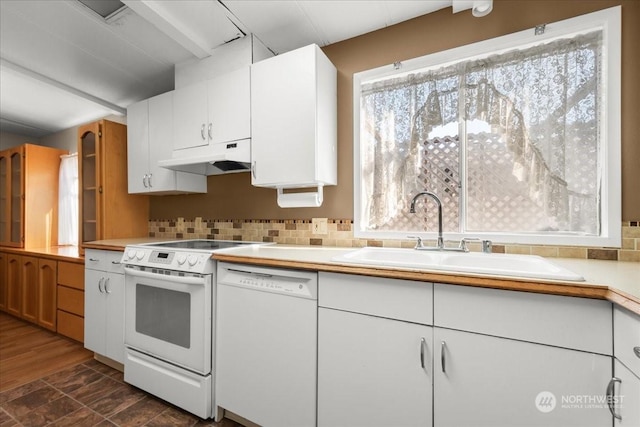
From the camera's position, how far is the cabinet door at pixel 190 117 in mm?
2117

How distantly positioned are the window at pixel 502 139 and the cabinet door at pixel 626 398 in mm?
807

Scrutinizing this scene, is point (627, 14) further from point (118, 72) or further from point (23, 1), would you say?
point (118, 72)

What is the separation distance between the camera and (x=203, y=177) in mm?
2604

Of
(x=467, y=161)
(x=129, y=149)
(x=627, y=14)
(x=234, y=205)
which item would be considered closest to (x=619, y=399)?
(x=467, y=161)

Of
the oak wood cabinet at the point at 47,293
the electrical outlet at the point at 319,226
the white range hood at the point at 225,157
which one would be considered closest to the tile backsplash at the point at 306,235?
the electrical outlet at the point at 319,226

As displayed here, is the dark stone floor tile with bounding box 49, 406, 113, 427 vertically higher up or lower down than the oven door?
lower down

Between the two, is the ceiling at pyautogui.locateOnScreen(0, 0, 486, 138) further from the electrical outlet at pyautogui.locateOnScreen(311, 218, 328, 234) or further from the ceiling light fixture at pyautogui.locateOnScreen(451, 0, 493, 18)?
the electrical outlet at pyautogui.locateOnScreen(311, 218, 328, 234)

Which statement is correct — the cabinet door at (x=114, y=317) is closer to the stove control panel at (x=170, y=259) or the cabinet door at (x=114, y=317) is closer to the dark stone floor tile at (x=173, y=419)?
the stove control panel at (x=170, y=259)

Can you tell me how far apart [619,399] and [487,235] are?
34.9 inches

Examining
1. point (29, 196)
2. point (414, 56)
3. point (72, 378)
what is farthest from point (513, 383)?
point (29, 196)

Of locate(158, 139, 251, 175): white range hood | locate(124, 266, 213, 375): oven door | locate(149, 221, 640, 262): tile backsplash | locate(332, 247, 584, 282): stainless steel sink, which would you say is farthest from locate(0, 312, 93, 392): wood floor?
locate(332, 247, 584, 282): stainless steel sink

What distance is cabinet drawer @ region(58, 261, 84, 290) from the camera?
96.3 inches

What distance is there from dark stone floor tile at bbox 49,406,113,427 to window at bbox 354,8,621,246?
185 centimetres

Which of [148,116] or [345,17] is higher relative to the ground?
[345,17]
